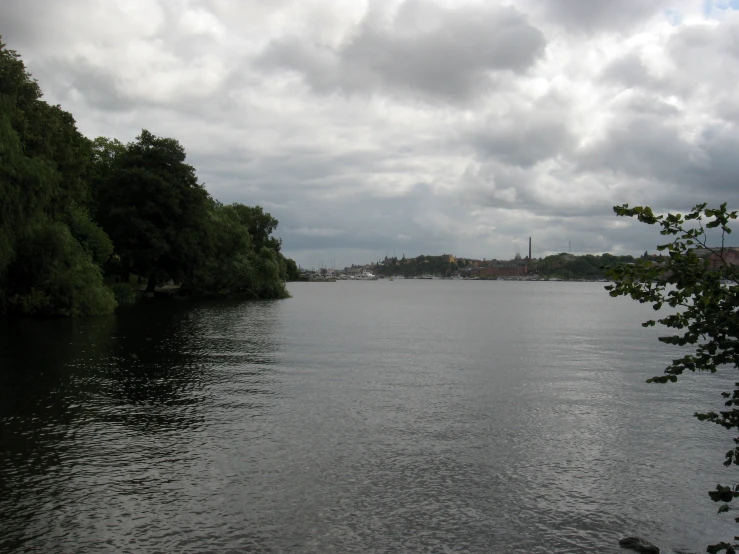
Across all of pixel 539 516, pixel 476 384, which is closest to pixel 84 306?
pixel 476 384

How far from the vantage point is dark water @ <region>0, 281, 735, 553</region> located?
1006 cm

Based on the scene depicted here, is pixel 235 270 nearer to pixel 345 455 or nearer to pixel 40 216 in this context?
pixel 40 216

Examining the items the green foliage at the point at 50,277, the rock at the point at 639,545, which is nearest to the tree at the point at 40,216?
the green foliage at the point at 50,277

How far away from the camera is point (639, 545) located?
9625 mm

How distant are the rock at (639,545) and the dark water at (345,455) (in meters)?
0.24

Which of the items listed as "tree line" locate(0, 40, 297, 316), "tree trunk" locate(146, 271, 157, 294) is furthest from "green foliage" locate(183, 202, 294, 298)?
"tree trunk" locate(146, 271, 157, 294)

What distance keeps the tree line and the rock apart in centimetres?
3485

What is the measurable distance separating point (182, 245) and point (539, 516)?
6398 cm

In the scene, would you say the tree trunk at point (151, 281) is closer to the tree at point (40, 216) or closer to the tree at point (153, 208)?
the tree at point (153, 208)

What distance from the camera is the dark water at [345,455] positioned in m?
10.1

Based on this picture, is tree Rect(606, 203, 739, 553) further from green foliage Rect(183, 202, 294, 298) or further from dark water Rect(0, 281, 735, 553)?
green foliage Rect(183, 202, 294, 298)

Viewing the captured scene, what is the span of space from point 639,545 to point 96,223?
194ft

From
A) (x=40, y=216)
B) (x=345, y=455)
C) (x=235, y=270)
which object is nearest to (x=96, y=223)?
(x=40, y=216)

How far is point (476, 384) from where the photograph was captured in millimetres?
23500
